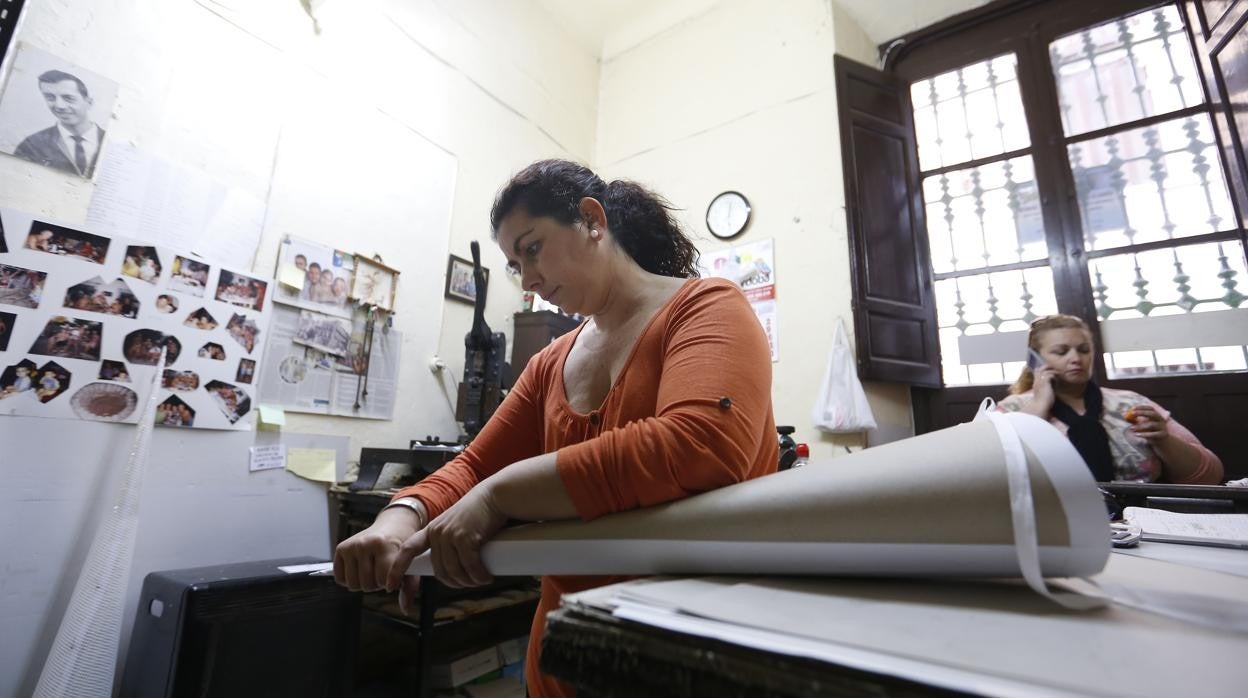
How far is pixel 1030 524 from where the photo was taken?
30 centimetres

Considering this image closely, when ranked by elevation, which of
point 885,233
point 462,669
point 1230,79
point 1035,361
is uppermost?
point 1230,79

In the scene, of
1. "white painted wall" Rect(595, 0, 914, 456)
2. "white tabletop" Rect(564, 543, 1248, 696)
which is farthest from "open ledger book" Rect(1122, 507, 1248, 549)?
"white painted wall" Rect(595, 0, 914, 456)

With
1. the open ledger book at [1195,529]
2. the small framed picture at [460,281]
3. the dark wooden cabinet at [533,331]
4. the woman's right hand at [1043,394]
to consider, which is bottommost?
the open ledger book at [1195,529]

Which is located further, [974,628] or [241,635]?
[241,635]

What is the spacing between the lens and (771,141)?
119 inches

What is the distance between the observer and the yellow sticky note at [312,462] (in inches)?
72.4

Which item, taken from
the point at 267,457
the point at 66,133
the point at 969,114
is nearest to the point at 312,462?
the point at 267,457

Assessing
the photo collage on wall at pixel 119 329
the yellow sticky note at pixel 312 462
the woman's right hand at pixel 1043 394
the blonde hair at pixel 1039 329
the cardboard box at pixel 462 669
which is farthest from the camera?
the blonde hair at pixel 1039 329

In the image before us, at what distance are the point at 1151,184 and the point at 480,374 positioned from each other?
128 inches

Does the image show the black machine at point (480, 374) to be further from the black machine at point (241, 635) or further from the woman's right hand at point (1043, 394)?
the woman's right hand at point (1043, 394)

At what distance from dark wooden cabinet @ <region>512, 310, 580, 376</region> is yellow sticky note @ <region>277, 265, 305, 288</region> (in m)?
1.00

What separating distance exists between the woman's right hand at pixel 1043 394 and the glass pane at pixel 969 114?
149cm

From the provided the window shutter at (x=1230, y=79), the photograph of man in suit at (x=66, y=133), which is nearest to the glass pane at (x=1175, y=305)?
the window shutter at (x=1230, y=79)

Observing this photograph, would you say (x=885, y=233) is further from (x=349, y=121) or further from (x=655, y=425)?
(x=655, y=425)
